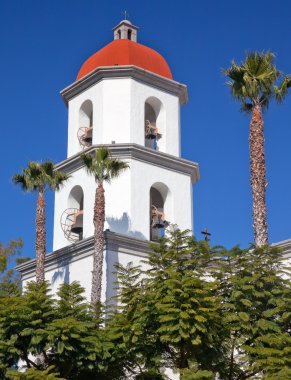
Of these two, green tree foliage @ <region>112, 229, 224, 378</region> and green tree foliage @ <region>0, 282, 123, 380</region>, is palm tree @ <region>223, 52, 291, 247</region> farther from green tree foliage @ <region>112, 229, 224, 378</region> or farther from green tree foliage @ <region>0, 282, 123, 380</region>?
green tree foliage @ <region>0, 282, 123, 380</region>

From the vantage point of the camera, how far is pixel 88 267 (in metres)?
28.3

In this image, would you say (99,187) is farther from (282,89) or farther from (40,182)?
(282,89)

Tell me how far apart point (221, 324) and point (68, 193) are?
40.3 ft

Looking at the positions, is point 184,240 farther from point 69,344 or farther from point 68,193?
point 68,193

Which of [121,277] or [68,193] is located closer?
[121,277]

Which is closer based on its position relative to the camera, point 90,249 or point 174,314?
point 174,314

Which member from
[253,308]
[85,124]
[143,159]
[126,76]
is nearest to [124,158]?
[143,159]

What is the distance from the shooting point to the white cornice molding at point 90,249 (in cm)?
2777

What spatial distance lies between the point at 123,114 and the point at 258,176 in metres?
8.72

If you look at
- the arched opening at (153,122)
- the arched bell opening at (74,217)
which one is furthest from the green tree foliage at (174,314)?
the arched opening at (153,122)

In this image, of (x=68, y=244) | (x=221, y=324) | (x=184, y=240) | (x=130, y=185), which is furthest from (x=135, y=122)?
(x=221, y=324)

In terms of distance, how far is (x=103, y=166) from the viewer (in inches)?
1084

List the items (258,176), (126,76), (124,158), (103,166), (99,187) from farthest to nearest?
(126,76) → (124,158) → (103,166) → (99,187) → (258,176)

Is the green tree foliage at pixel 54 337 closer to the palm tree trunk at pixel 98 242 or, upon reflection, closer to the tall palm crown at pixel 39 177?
the palm tree trunk at pixel 98 242
